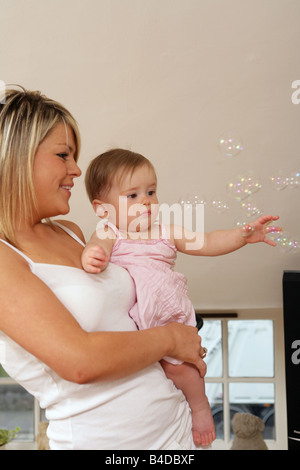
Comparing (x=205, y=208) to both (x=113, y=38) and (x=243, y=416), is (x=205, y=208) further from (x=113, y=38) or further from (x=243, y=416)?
(x=243, y=416)

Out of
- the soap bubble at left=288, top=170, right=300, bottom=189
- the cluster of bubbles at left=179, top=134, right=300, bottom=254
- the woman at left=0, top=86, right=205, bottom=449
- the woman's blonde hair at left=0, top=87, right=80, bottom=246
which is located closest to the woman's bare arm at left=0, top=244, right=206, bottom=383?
the woman at left=0, top=86, right=205, bottom=449

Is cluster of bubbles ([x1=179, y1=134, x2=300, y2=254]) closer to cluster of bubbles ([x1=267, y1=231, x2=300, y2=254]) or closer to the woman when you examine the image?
cluster of bubbles ([x1=267, y1=231, x2=300, y2=254])

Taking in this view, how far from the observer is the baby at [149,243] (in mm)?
1350

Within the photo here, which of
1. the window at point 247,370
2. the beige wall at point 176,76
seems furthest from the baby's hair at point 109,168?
the window at point 247,370

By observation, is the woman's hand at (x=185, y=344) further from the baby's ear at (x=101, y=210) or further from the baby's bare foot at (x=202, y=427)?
the baby's ear at (x=101, y=210)

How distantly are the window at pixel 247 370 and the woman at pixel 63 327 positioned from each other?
2.27m

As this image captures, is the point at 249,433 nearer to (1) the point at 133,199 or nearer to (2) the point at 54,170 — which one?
(1) the point at 133,199

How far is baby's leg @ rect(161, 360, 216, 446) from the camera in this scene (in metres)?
1.34

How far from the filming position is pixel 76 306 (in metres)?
1.15

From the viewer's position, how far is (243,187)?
1747 mm

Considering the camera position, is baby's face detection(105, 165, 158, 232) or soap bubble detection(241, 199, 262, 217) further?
soap bubble detection(241, 199, 262, 217)

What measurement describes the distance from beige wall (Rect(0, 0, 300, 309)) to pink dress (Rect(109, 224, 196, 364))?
54.3 inches

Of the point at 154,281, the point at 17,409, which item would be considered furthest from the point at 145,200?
the point at 17,409

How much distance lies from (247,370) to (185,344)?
7.94ft
